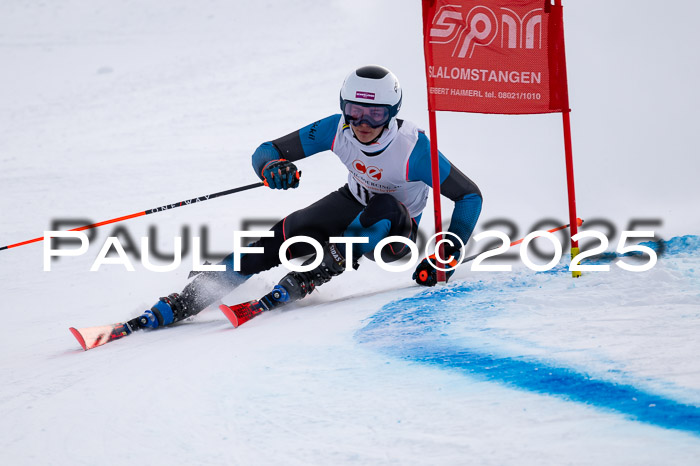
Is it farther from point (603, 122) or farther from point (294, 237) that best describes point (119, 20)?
point (294, 237)

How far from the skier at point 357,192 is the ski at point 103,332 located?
3.4 inches

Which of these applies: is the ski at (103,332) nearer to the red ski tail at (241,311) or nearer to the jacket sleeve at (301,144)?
the red ski tail at (241,311)

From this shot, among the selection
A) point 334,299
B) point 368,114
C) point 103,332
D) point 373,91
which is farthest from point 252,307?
point 373,91

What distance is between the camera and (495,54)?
4.22 m

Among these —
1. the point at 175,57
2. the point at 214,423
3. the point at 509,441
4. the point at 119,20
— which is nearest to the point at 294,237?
the point at 214,423

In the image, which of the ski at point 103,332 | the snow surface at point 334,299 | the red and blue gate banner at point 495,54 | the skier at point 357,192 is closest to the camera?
the snow surface at point 334,299

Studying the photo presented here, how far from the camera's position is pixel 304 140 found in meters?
4.64

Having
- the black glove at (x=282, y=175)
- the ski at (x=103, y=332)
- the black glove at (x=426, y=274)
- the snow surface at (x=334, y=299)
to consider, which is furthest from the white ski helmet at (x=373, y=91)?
the ski at (x=103, y=332)

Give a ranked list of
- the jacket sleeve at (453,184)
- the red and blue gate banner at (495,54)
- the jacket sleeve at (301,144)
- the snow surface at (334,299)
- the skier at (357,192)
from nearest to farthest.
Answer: the snow surface at (334,299) < the red and blue gate banner at (495,54) < the skier at (357,192) < the jacket sleeve at (453,184) < the jacket sleeve at (301,144)

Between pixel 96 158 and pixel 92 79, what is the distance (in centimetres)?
355

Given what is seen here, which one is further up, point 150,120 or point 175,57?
point 175,57

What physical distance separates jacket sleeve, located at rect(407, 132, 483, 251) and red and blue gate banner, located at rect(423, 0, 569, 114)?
1.00 ft

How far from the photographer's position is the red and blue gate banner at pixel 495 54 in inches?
166

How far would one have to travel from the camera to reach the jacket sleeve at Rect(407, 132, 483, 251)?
14.6ft
